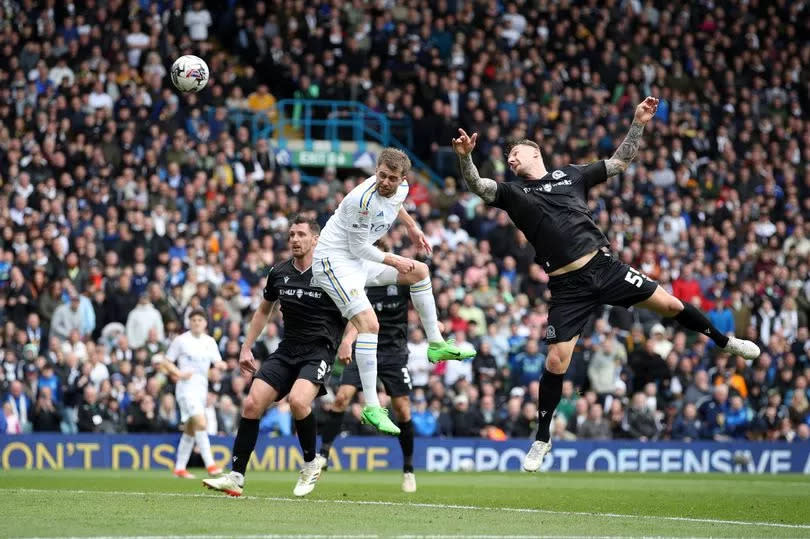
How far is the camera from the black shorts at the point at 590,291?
1240cm

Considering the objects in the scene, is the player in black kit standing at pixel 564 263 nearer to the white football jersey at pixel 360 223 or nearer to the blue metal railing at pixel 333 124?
the white football jersey at pixel 360 223

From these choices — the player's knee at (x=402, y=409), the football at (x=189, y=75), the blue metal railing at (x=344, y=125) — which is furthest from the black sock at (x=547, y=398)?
the blue metal railing at (x=344, y=125)

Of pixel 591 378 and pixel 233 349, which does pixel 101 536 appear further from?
pixel 591 378

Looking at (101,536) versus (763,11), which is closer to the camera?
(101,536)

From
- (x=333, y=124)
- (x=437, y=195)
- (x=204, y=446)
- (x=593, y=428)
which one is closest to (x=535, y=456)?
(x=204, y=446)

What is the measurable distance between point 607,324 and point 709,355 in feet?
6.63

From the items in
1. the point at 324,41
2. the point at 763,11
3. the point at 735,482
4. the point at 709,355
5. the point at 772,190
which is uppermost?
the point at 763,11

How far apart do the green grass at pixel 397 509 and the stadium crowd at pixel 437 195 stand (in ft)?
17.7

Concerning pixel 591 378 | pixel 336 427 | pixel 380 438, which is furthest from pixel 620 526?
pixel 591 378

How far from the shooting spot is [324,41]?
1175 inches

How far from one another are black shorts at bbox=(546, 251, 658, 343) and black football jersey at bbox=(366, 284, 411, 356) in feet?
10.8

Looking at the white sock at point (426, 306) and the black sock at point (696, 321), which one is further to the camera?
the white sock at point (426, 306)

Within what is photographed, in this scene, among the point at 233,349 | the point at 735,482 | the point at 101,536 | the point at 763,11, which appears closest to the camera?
the point at 101,536

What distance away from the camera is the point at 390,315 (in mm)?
15539
